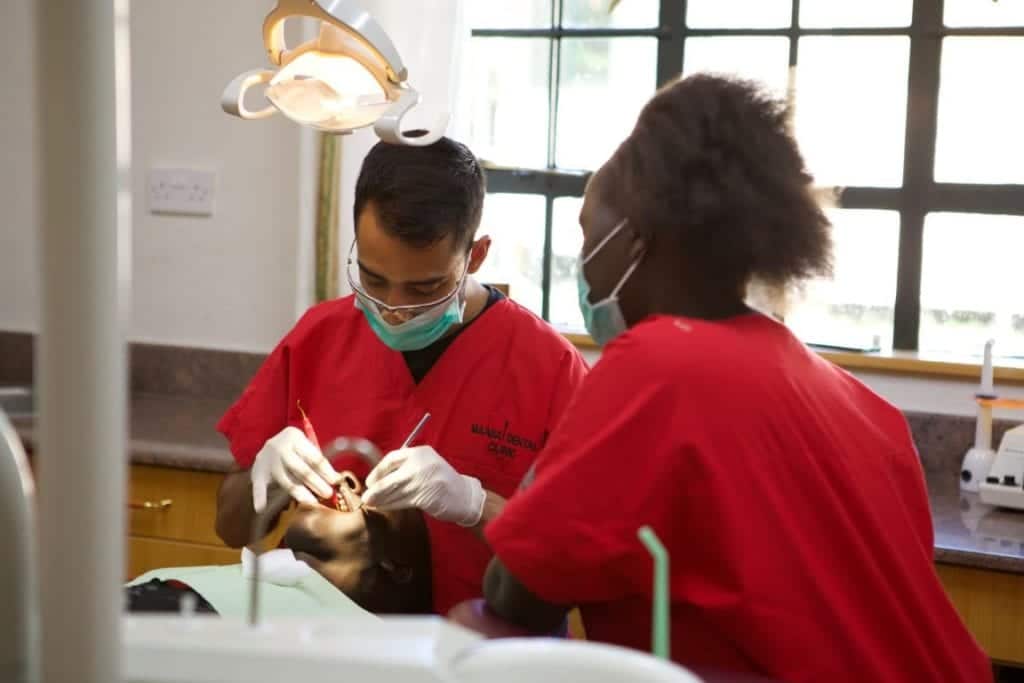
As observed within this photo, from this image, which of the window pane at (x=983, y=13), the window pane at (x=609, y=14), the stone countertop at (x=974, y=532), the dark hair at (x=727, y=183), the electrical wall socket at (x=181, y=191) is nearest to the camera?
the dark hair at (x=727, y=183)

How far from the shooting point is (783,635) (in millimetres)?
1036

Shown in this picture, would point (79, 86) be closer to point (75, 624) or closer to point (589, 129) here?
point (75, 624)

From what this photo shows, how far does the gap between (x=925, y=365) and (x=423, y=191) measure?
1.41 meters

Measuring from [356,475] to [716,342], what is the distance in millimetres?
788

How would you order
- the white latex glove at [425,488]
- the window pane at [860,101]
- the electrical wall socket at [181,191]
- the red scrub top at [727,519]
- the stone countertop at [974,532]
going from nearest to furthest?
the red scrub top at [727,519]
the white latex glove at [425,488]
the stone countertop at [974,532]
the window pane at [860,101]
the electrical wall socket at [181,191]

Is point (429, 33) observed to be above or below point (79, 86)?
above

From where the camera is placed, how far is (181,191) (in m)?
3.12

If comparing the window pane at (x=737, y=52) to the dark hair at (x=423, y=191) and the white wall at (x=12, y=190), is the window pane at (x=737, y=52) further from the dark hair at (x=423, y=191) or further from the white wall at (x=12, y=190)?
the white wall at (x=12, y=190)

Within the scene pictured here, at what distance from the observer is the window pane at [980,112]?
2.66 meters

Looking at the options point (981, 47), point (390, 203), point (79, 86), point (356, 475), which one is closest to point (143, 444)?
point (356, 475)

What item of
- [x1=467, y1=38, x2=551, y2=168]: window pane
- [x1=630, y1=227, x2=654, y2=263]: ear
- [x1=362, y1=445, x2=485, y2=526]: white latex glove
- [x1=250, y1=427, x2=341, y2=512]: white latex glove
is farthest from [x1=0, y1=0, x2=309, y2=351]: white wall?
[x1=630, y1=227, x2=654, y2=263]: ear

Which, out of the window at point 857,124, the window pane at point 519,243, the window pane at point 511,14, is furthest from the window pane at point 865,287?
the window pane at point 511,14

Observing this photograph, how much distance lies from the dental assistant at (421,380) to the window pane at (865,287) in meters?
1.22

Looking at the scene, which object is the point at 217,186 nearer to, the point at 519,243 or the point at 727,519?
the point at 519,243
